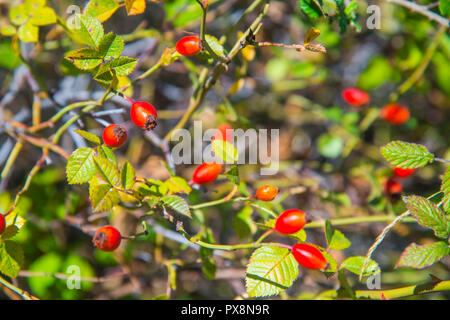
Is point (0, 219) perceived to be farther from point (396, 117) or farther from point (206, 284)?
point (396, 117)

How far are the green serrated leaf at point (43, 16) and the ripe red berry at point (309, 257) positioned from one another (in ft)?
Answer: 4.17

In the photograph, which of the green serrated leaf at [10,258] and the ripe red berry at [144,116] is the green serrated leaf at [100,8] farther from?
the green serrated leaf at [10,258]

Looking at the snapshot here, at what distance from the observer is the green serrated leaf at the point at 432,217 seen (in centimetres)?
108

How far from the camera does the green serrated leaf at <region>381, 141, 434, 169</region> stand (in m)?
1.24

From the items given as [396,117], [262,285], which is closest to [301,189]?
[262,285]

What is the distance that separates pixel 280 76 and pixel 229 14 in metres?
0.60

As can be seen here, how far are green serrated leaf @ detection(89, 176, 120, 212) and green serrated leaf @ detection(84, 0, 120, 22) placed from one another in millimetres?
601

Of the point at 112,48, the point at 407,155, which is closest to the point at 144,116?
the point at 112,48

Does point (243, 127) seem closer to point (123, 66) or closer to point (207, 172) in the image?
point (207, 172)

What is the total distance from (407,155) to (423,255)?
351 millimetres

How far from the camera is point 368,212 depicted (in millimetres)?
2264

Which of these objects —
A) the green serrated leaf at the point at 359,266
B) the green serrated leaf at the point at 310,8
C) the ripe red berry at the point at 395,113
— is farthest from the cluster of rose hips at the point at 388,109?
the green serrated leaf at the point at 359,266

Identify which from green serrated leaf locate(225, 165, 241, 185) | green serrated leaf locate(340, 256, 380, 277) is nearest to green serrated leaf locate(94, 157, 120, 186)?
green serrated leaf locate(225, 165, 241, 185)

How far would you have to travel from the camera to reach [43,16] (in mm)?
1414
